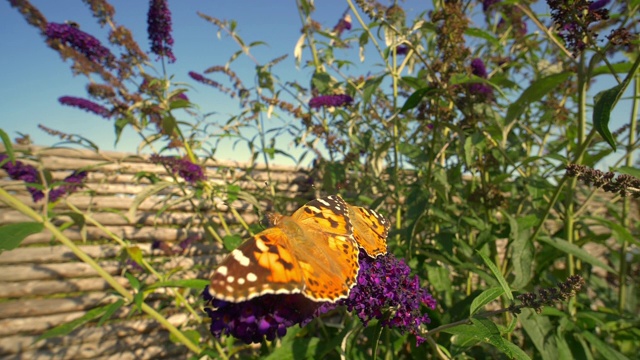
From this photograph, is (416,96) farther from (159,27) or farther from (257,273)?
(159,27)

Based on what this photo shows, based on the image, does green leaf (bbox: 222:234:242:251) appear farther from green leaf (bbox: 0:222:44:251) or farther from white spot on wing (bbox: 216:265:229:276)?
white spot on wing (bbox: 216:265:229:276)

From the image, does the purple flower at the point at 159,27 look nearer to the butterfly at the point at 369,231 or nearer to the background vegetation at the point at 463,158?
the background vegetation at the point at 463,158

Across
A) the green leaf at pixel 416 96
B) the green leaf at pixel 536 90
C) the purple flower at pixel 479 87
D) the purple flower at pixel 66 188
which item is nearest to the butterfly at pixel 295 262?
the green leaf at pixel 416 96

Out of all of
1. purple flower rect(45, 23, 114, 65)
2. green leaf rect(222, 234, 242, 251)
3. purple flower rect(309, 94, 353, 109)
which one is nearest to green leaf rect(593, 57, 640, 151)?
purple flower rect(309, 94, 353, 109)

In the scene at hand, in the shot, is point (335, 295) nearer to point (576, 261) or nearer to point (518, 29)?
point (576, 261)

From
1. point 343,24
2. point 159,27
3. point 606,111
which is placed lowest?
point 606,111

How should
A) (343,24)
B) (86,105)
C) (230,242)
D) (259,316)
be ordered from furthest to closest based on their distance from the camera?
1. (343,24)
2. (86,105)
3. (230,242)
4. (259,316)

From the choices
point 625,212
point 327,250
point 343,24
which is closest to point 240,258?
point 327,250
